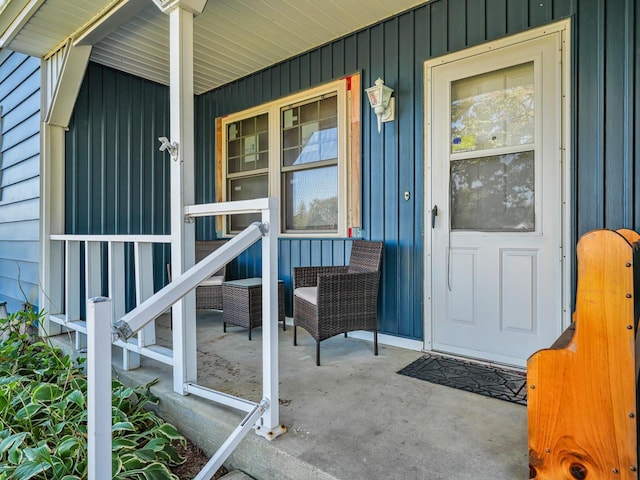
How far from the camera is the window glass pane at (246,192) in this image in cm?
408

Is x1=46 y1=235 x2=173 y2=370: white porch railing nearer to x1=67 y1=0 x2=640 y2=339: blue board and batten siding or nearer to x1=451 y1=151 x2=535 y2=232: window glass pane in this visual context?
x1=67 y1=0 x2=640 y2=339: blue board and batten siding

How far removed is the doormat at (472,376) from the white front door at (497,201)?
0.51 feet

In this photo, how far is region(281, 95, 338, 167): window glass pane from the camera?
346 centimetres

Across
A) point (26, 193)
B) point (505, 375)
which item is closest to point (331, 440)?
point (505, 375)

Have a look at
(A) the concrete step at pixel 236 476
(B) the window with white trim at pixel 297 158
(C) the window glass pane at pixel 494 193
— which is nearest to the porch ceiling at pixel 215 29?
(B) the window with white trim at pixel 297 158

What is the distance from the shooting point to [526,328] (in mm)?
2432

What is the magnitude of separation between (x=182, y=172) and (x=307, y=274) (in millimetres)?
1365

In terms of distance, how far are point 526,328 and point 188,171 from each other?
7.59 ft

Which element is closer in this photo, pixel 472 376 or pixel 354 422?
pixel 354 422

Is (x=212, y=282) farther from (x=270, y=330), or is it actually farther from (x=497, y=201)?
(x=497, y=201)

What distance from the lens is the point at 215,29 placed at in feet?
10.4

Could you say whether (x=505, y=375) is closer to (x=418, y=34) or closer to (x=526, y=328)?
(x=526, y=328)

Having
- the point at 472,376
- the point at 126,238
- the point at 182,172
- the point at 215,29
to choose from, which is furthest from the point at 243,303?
the point at 215,29

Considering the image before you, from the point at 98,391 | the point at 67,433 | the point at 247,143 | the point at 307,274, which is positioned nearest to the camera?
the point at 98,391
